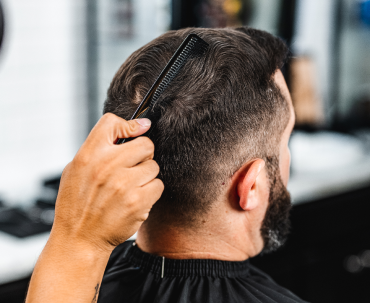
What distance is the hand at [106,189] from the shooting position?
751 mm

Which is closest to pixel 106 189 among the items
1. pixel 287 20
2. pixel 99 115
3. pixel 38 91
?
pixel 38 91

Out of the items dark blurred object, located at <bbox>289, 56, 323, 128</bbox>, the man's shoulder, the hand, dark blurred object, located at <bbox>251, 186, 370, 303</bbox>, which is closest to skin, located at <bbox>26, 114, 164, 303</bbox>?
the hand

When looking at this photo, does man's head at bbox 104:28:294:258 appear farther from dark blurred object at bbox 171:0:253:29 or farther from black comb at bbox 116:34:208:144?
dark blurred object at bbox 171:0:253:29

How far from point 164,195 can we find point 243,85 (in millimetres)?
335

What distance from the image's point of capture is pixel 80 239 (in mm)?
775

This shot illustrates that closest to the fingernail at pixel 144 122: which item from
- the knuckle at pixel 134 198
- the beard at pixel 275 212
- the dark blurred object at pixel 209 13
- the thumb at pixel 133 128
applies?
the thumb at pixel 133 128

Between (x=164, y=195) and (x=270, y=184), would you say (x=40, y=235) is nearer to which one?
(x=164, y=195)

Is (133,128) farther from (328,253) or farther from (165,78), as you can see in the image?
(328,253)

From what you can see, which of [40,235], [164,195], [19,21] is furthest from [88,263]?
[19,21]

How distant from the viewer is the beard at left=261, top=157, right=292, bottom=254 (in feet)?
3.52

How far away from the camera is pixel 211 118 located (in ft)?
3.09

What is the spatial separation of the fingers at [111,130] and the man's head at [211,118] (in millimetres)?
155

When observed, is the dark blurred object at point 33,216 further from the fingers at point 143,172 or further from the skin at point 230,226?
the fingers at point 143,172

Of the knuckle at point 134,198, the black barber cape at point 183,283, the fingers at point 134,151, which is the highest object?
the fingers at point 134,151
